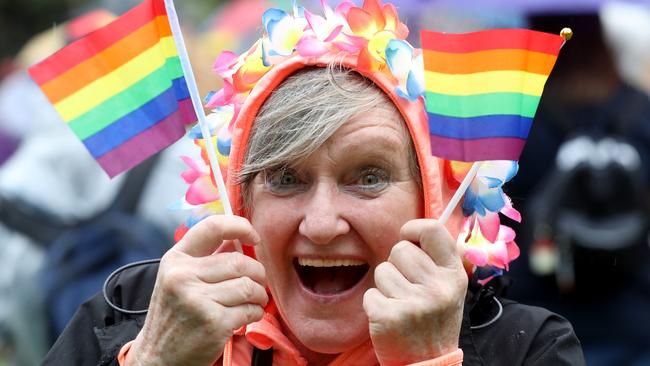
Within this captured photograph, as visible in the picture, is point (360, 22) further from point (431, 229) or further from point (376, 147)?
point (431, 229)

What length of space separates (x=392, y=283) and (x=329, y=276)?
29 cm

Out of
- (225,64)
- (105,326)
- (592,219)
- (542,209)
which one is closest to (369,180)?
(225,64)

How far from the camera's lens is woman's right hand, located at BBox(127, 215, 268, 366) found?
2846mm

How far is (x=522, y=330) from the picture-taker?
124 inches

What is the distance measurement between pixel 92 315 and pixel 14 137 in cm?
548

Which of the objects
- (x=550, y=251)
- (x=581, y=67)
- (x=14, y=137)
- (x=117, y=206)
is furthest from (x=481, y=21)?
(x=14, y=137)

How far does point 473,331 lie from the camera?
10.4 feet

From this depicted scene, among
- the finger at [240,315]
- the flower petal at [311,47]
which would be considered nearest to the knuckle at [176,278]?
the finger at [240,315]

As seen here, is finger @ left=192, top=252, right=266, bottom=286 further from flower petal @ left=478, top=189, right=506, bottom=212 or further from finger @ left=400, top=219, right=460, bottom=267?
flower petal @ left=478, top=189, right=506, bottom=212

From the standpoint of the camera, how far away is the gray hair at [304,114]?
2961 mm

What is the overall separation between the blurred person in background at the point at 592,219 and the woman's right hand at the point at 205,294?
2.87 meters

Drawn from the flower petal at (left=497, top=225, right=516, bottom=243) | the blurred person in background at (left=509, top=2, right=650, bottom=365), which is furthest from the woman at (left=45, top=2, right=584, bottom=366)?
the blurred person in background at (left=509, top=2, right=650, bottom=365)

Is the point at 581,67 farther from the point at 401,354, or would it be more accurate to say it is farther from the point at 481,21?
the point at 401,354

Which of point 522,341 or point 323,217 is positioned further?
point 522,341
